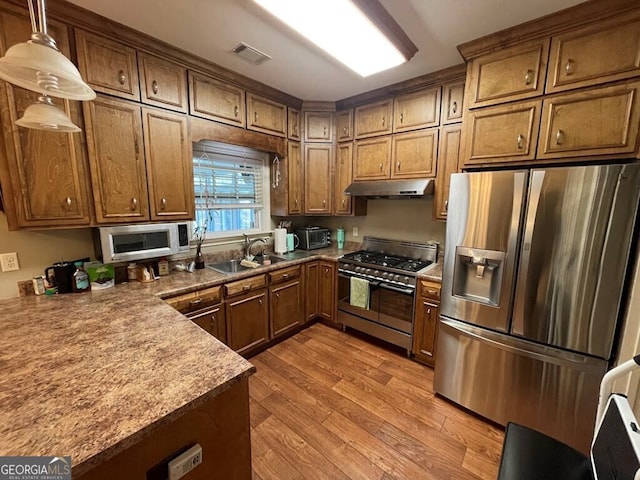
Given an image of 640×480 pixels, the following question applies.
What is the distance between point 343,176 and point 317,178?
315mm

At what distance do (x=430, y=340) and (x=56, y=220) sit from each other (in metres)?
2.92

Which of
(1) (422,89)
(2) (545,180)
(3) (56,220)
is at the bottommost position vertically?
(3) (56,220)

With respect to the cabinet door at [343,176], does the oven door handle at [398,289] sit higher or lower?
lower

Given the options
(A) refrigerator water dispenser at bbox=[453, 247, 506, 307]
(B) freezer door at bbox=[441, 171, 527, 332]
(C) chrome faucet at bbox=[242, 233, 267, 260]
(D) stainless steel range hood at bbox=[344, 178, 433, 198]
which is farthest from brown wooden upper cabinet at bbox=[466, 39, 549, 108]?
(C) chrome faucet at bbox=[242, 233, 267, 260]

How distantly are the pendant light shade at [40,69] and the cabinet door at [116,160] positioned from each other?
87 cm

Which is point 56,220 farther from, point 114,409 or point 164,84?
point 114,409

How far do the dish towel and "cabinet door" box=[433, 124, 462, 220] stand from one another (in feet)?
3.20

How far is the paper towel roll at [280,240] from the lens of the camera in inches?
123

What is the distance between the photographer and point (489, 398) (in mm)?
1828

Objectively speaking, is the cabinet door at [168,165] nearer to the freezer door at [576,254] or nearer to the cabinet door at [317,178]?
the cabinet door at [317,178]

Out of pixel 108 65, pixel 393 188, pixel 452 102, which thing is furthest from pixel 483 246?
pixel 108 65

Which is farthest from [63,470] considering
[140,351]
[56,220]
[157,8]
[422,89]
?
[422,89]

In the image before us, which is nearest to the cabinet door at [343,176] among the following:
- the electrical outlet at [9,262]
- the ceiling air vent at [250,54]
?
the ceiling air vent at [250,54]

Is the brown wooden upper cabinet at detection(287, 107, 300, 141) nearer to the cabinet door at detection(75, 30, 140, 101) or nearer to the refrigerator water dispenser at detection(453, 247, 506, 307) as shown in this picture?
the cabinet door at detection(75, 30, 140, 101)
